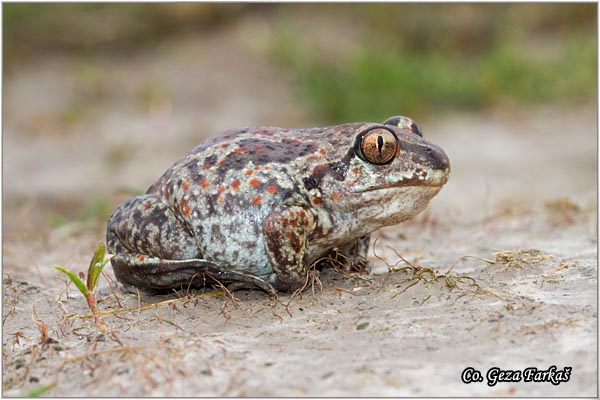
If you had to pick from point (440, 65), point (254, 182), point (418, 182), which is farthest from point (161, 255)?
point (440, 65)

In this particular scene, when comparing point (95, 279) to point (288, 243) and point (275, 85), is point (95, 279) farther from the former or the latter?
point (275, 85)

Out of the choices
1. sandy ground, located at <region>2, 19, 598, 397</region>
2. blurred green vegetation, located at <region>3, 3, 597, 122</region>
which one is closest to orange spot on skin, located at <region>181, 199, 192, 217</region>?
sandy ground, located at <region>2, 19, 598, 397</region>

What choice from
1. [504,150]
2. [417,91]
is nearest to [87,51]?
[417,91]

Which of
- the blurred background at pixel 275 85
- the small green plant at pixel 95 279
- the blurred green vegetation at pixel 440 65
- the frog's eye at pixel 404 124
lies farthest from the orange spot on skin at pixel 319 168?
the blurred green vegetation at pixel 440 65

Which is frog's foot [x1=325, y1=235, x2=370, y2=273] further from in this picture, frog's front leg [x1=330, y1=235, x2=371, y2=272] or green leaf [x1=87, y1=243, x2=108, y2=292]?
green leaf [x1=87, y1=243, x2=108, y2=292]

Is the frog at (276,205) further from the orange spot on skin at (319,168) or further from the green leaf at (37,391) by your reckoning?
the green leaf at (37,391)

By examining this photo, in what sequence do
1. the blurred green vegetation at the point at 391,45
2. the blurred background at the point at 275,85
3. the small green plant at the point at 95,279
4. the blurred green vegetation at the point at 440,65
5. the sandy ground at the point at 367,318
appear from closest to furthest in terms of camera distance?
the sandy ground at the point at 367,318 → the small green plant at the point at 95,279 → the blurred background at the point at 275,85 → the blurred green vegetation at the point at 440,65 → the blurred green vegetation at the point at 391,45
